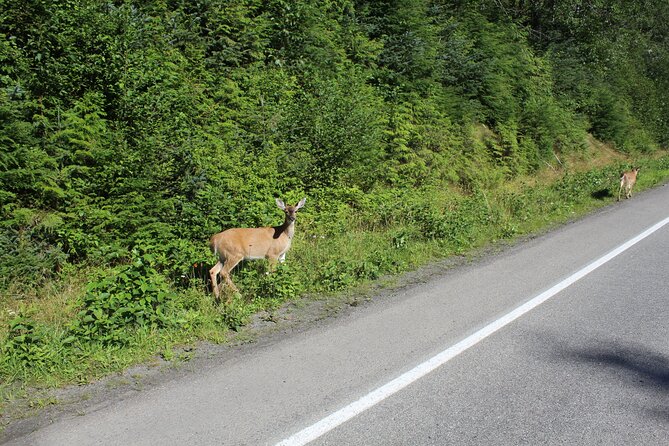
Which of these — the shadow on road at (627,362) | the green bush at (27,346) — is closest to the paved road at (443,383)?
the shadow on road at (627,362)

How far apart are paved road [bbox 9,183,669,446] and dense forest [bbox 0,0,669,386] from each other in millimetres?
1394

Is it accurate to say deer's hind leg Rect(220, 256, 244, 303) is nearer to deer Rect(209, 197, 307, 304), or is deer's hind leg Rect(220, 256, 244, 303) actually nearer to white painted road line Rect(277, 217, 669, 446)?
deer Rect(209, 197, 307, 304)

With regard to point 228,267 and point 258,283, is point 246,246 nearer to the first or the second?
point 228,267

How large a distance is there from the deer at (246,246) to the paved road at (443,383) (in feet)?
5.75

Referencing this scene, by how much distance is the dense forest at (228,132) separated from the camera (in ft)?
24.8

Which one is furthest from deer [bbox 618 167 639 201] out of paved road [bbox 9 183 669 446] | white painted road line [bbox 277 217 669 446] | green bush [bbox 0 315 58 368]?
green bush [bbox 0 315 58 368]

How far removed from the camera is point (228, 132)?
10258 mm

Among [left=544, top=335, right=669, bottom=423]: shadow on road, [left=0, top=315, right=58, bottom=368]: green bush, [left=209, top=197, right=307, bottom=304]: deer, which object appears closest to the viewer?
[left=544, top=335, right=669, bottom=423]: shadow on road

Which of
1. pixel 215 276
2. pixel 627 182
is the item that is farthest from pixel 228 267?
pixel 627 182

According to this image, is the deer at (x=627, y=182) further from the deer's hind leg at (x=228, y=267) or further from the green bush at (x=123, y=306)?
the green bush at (x=123, y=306)

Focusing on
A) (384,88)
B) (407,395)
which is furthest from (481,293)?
(384,88)

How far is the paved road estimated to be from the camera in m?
4.13

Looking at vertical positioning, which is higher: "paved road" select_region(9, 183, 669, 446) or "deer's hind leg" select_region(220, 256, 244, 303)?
"deer's hind leg" select_region(220, 256, 244, 303)

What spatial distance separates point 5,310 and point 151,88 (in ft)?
13.8
